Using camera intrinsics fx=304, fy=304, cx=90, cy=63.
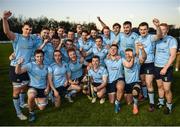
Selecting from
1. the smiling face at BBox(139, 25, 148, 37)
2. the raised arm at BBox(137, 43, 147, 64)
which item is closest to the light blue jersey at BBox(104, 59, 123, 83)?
the raised arm at BBox(137, 43, 147, 64)

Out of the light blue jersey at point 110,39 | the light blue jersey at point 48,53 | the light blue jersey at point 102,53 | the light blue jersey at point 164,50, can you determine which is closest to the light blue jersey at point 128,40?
the light blue jersey at point 110,39

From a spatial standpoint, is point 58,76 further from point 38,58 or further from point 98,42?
Result: point 98,42

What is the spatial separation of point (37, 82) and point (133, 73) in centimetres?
259

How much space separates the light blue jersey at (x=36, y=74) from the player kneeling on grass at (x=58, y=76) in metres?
0.25

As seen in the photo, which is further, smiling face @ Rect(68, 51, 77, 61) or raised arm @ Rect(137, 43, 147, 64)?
smiling face @ Rect(68, 51, 77, 61)

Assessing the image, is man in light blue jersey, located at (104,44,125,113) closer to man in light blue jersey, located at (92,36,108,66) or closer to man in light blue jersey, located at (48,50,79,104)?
man in light blue jersey, located at (92,36,108,66)

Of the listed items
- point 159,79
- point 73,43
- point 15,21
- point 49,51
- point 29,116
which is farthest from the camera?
point 15,21

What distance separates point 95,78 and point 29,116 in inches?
95.0

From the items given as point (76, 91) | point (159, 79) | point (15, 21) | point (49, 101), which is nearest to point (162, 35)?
point (159, 79)

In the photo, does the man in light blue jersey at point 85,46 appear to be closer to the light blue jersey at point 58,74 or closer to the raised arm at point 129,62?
the light blue jersey at point 58,74

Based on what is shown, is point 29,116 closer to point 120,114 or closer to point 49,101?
point 49,101

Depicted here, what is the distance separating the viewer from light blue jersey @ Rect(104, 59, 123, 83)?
8.45 metres

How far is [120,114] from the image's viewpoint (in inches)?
307

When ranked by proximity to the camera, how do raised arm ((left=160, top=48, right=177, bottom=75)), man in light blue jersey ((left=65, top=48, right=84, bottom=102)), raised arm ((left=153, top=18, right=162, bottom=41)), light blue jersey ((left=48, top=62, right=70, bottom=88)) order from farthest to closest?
man in light blue jersey ((left=65, top=48, right=84, bottom=102)), light blue jersey ((left=48, top=62, right=70, bottom=88)), raised arm ((left=160, top=48, right=177, bottom=75)), raised arm ((left=153, top=18, right=162, bottom=41))
